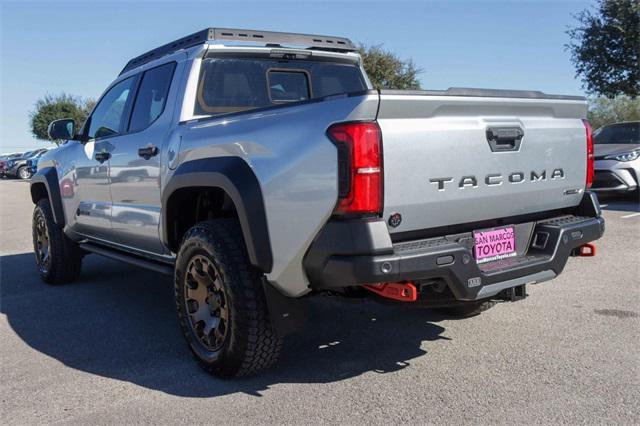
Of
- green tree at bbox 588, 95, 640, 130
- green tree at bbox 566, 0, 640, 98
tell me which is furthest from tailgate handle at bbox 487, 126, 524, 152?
green tree at bbox 588, 95, 640, 130

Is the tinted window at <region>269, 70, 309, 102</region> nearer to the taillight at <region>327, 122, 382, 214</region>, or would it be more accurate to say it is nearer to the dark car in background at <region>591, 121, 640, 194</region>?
the taillight at <region>327, 122, 382, 214</region>

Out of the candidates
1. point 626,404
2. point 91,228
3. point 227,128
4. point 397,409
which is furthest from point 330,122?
point 91,228

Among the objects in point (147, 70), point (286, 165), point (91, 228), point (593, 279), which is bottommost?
point (593, 279)

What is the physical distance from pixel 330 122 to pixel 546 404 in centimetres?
182

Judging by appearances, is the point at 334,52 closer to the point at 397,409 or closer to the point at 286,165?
the point at 286,165

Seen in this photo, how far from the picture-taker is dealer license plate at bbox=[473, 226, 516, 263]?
10.8 feet

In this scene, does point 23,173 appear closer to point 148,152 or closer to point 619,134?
point 619,134

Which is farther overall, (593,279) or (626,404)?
(593,279)

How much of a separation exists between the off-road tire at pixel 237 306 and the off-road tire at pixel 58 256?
308 centimetres

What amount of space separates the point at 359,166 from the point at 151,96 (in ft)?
8.24

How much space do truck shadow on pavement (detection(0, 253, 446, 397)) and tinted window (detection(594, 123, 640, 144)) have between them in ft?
29.1

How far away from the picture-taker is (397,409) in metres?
3.12

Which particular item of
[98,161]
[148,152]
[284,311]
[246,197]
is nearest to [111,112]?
[98,161]

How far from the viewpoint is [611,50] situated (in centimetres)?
1833
